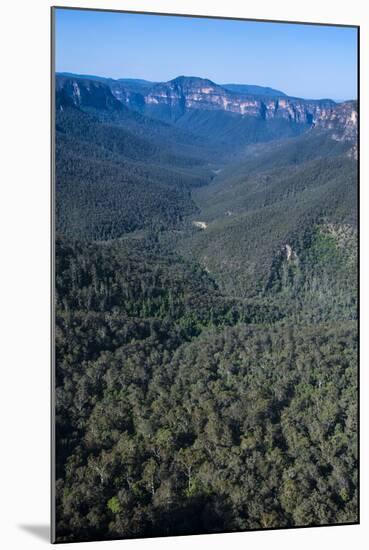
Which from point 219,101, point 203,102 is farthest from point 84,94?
point 219,101

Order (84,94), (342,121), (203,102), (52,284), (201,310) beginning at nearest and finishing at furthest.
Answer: (52,284), (84,94), (342,121), (201,310), (203,102)

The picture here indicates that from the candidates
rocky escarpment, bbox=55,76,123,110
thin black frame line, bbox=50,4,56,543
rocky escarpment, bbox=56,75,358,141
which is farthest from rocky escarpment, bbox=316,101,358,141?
thin black frame line, bbox=50,4,56,543

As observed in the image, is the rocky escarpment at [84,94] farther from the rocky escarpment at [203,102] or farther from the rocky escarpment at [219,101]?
the rocky escarpment at [219,101]

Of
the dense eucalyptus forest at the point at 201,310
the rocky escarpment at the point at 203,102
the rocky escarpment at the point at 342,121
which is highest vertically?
the rocky escarpment at the point at 203,102

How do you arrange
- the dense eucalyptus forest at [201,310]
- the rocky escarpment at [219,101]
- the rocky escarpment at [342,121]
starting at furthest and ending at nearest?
the rocky escarpment at [219,101] < the rocky escarpment at [342,121] < the dense eucalyptus forest at [201,310]

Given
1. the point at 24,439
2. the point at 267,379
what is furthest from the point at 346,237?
the point at 24,439

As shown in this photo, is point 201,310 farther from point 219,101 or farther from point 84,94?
point 84,94

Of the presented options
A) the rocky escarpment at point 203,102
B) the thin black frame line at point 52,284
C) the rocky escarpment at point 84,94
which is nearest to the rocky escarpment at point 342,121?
the rocky escarpment at point 203,102

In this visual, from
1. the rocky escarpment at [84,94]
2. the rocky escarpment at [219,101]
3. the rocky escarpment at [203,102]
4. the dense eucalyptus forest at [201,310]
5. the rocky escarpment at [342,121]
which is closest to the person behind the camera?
the rocky escarpment at [84,94]

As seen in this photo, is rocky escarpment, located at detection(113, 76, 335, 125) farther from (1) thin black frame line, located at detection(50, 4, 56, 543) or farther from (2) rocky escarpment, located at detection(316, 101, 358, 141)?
(1) thin black frame line, located at detection(50, 4, 56, 543)
